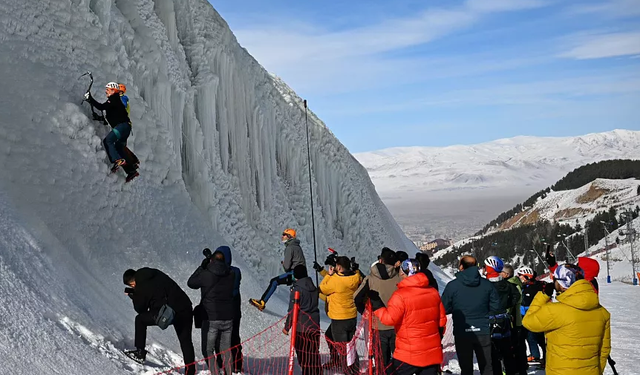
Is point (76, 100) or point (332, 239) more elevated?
point (76, 100)

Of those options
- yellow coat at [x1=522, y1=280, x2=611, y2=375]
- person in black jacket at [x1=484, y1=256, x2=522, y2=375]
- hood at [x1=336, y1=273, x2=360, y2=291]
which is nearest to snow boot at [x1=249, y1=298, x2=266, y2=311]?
hood at [x1=336, y1=273, x2=360, y2=291]

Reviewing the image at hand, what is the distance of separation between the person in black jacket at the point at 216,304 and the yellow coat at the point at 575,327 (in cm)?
336

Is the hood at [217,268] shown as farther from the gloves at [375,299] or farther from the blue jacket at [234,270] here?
the gloves at [375,299]

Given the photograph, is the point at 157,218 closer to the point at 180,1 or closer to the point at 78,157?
the point at 78,157

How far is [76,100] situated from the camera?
33.0 ft

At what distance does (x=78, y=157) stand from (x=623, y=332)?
10.6m

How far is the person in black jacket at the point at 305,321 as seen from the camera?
8.25 meters

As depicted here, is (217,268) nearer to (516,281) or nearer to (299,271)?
(299,271)

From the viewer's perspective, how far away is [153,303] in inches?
270

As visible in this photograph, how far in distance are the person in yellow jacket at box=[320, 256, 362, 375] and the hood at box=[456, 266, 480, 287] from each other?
1.58 m

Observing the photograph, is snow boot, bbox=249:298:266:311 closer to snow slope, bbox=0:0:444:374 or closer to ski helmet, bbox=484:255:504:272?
snow slope, bbox=0:0:444:374

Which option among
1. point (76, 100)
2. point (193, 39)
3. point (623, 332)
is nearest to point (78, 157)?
point (76, 100)

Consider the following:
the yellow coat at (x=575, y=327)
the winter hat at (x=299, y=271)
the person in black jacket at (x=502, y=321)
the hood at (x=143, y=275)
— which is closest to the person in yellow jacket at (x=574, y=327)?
the yellow coat at (x=575, y=327)

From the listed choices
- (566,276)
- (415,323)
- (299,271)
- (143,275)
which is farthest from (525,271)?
(143,275)
